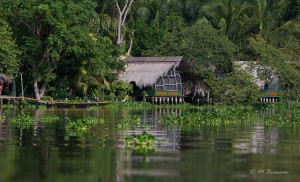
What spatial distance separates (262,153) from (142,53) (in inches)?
1560

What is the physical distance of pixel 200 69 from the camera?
51.5 meters

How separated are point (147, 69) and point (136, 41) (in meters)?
8.13

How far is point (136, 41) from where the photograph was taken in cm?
5825

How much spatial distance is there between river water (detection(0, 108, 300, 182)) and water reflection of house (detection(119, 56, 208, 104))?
26562 millimetres

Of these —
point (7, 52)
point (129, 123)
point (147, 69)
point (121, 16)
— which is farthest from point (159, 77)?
point (129, 123)

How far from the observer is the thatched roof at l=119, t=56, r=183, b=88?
5003 centimetres

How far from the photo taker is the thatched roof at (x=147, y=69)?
50031 mm

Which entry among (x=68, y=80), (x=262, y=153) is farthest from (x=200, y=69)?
(x=262, y=153)

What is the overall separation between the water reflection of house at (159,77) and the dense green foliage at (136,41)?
82cm

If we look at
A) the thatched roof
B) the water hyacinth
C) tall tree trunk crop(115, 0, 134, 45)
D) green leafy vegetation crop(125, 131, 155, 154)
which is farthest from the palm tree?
green leafy vegetation crop(125, 131, 155, 154)

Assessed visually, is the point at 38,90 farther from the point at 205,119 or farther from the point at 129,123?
the point at 129,123

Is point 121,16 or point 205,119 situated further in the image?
point 121,16

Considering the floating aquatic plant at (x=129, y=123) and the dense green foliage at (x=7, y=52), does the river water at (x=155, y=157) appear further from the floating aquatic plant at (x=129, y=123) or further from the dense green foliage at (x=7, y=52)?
the dense green foliage at (x=7, y=52)

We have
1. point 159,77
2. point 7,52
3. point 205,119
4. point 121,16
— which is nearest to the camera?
point 205,119
